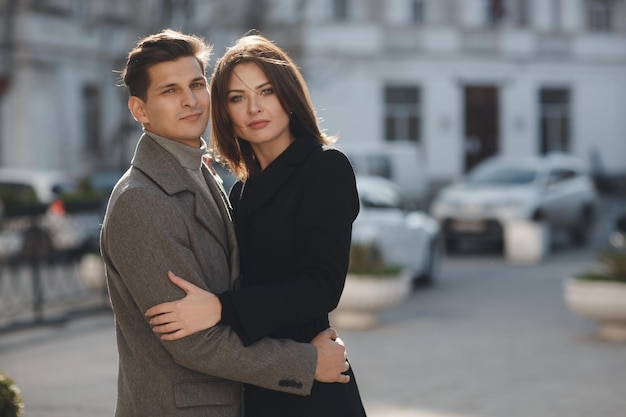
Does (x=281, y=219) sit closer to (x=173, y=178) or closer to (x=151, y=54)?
(x=173, y=178)

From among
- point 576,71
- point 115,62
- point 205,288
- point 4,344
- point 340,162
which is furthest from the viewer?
point 576,71

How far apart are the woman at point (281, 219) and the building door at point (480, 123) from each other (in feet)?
122

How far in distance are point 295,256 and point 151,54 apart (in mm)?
700

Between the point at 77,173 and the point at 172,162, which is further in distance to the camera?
the point at 77,173

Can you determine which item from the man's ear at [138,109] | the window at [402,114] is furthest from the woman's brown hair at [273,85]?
the window at [402,114]

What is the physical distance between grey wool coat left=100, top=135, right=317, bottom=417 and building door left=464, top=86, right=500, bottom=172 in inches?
1475

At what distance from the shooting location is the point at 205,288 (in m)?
3.24

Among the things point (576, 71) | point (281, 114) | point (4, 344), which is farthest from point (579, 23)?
point (281, 114)

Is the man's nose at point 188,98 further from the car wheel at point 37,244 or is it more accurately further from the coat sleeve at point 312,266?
the car wheel at point 37,244

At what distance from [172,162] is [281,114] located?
0.39 meters

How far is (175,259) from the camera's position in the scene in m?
3.18

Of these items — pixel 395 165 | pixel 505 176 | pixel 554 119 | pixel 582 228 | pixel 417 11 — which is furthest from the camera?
pixel 554 119

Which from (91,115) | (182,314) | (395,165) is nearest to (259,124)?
(182,314)

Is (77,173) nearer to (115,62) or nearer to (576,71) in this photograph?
(115,62)
